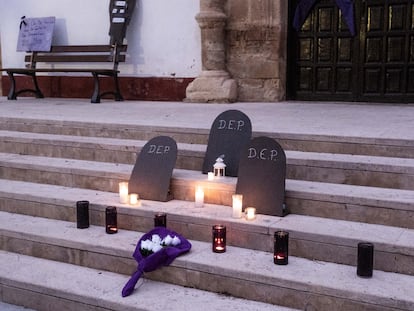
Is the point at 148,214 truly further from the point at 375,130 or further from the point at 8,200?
the point at 375,130

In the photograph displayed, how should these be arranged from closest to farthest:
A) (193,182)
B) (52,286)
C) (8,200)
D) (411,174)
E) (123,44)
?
(52,286) → (411,174) → (193,182) → (8,200) → (123,44)

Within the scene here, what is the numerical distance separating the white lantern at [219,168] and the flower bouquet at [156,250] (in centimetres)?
74

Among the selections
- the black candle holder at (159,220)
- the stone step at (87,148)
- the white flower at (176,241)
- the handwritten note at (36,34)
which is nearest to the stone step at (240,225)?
the black candle holder at (159,220)

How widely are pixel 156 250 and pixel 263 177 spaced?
0.83 meters

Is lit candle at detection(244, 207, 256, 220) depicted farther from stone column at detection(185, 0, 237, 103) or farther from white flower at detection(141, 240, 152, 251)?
stone column at detection(185, 0, 237, 103)

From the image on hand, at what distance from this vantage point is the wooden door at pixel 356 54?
7.16 meters

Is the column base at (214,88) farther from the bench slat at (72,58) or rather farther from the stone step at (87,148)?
the stone step at (87,148)

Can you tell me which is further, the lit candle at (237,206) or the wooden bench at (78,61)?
the wooden bench at (78,61)

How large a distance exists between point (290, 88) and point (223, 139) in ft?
12.9

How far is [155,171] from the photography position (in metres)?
3.96

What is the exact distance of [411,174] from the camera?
3508 mm

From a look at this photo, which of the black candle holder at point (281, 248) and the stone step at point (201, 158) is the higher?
the stone step at point (201, 158)

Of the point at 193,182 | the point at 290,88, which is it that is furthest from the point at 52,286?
the point at 290,88

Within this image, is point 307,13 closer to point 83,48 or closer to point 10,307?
point 83,48
